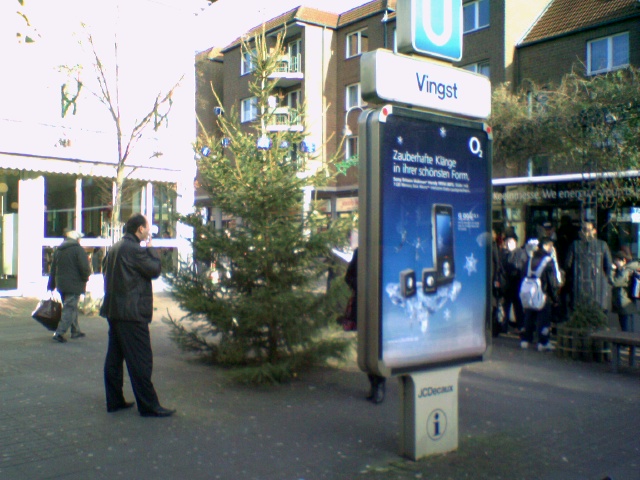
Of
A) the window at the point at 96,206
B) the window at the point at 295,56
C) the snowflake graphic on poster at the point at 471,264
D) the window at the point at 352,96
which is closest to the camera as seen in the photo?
the snowflake graphic on poster at the point at 471,264

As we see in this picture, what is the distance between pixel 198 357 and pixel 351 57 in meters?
29.2

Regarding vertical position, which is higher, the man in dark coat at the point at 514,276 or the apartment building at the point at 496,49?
the apartment building at the point at 496,49

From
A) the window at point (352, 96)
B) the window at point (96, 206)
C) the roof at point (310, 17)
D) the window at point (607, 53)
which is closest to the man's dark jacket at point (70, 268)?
the window at point (96, 206)

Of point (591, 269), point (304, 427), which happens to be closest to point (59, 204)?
point (591, 269)

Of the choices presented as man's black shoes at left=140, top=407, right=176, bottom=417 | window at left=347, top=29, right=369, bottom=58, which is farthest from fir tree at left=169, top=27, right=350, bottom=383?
window at left=347, top=29, right=369, bottom=58

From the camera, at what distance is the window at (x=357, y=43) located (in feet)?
113

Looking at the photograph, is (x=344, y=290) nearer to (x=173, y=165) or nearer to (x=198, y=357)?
(x=198, y=357)

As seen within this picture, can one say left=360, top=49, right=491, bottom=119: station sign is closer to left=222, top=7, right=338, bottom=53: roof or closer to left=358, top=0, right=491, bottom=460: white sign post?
left=358, top=0, right=491, bottom=460: white sign post

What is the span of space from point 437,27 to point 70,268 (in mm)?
7069

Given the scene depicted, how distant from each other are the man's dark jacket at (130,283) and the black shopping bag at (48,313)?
392cm

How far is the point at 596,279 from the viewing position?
9773 millimetres

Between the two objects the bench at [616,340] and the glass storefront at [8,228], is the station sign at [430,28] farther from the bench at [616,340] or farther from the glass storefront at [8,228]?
the glass storefront at [8,228]

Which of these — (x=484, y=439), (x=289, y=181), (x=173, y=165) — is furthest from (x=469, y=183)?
(x=173, y=165)

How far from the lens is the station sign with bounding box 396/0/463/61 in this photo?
5176 millimetres
